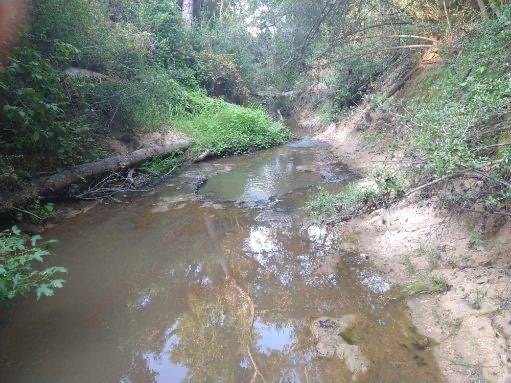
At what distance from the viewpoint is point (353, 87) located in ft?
42.1

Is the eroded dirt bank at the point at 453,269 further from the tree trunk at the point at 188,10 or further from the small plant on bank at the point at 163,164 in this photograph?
the tree trunk at the point at 188,10

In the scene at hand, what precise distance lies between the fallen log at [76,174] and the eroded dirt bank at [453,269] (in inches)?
186

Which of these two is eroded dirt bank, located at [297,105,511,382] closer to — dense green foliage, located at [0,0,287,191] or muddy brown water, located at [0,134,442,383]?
muddy brown water, located at [0,134,442,383]

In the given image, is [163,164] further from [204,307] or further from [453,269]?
[453,269]

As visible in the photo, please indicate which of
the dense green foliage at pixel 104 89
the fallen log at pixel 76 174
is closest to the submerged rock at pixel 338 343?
the dense green foliage at pixel 104 89

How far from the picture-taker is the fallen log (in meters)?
5.90

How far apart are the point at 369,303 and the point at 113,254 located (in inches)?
133

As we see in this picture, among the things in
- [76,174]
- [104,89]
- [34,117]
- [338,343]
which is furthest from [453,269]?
[104,89]

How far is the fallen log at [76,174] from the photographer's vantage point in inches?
232

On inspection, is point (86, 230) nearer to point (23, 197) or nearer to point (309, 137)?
point (23, 197)

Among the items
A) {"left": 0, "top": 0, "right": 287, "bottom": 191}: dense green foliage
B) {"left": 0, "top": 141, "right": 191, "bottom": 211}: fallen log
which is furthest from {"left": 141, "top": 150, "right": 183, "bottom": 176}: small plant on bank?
{"left": 0, "top": 0, "right": 287, "bottom": 191}: dense green foliage

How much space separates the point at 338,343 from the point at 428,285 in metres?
1.17

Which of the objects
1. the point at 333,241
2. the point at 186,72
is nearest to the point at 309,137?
the point at 186,72

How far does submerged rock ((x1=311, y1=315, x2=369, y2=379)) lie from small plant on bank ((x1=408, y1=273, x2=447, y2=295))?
2.40 feet
